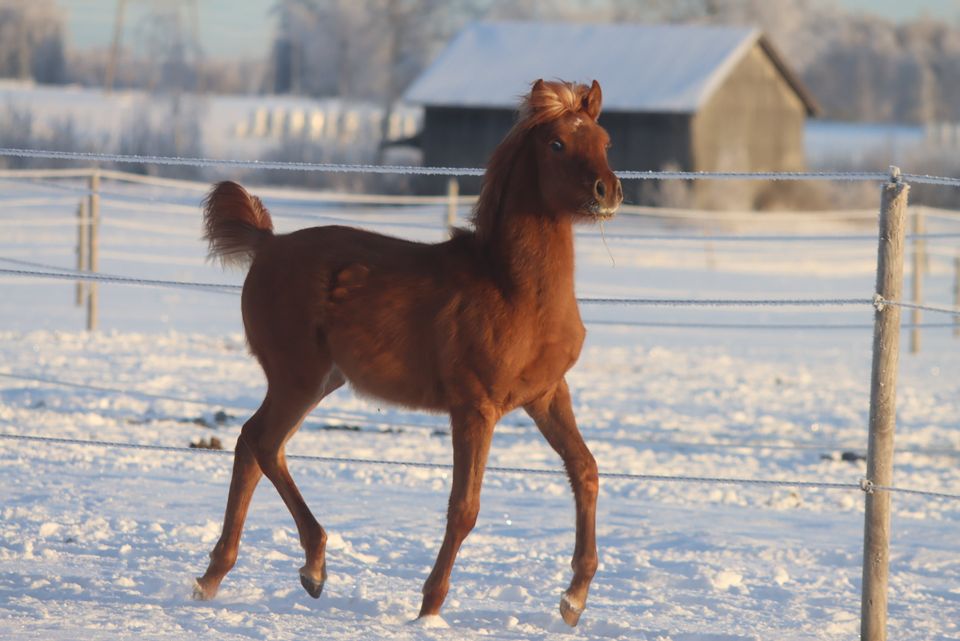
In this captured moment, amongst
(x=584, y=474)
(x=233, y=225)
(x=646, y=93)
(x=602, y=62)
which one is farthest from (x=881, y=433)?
(x=602, y=62)

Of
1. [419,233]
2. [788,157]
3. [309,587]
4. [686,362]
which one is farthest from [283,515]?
[788,157]

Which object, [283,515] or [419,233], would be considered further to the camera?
[419,233]

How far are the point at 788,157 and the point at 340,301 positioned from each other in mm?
34743

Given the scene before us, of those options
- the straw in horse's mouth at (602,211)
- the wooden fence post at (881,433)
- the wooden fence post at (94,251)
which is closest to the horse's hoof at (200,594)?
the straw in horse's mouth at (602,211)

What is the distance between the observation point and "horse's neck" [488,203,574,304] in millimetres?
3717

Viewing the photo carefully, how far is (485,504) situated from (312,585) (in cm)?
213

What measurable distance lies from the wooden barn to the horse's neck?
90.5 feet

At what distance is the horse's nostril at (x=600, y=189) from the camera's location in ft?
11.5

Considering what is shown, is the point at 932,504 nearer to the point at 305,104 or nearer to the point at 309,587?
the point at 309,587

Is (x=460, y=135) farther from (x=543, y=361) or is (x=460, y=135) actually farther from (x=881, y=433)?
(x=543, y=361)

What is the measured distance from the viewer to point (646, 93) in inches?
1296

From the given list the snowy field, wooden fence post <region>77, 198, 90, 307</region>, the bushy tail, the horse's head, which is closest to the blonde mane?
the horse's head

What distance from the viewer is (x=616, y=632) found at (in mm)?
3910

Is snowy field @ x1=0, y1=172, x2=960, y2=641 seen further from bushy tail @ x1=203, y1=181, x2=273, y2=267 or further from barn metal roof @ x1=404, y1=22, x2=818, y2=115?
barn metal roof @ x1=404, y1=22, x2=818, y2=115
